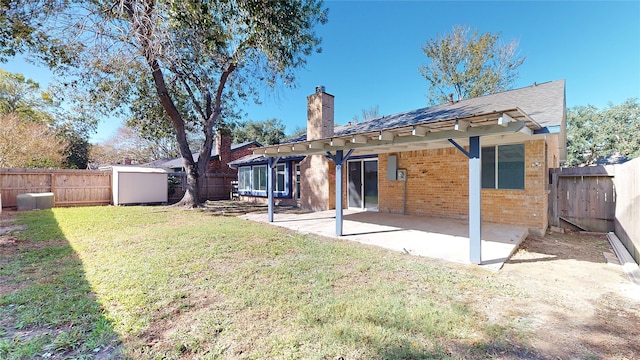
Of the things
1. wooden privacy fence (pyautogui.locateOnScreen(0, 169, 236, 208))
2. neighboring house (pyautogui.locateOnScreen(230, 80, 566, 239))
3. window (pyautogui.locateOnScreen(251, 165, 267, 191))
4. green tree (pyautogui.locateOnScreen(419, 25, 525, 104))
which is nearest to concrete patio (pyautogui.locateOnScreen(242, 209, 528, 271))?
neighboring house (pyautogui.locateOnScreen(230, 80, 566, 239))

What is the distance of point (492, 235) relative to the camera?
6.17 m

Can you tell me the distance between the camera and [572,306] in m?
3.11

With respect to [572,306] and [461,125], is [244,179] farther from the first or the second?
[572,306]

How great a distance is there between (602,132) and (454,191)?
768 inches

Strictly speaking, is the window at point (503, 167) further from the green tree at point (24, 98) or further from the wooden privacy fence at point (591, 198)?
the green tree at point (24, 98)

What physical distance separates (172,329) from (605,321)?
4.47 m

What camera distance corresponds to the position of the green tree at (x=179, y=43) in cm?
714

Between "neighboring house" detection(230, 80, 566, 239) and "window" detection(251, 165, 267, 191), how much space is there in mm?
2251

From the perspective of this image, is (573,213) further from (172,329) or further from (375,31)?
(375,31)

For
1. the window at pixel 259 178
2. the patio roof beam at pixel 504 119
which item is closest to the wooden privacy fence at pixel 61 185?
the window at pixel 259 178

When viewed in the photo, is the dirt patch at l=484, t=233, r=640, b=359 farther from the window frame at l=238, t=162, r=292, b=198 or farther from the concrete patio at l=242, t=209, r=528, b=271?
the window frame at l=238, t=162, r=292, b=198

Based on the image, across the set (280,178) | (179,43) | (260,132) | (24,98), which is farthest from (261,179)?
(24,98)

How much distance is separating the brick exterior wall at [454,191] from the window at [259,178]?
6.86 meters

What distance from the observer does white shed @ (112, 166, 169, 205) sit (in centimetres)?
1349
